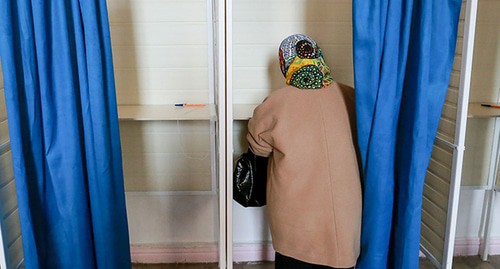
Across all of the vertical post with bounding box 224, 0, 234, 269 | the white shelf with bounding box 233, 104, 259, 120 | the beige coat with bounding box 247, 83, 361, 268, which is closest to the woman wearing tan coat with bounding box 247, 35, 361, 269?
the beige coat with bounding box 247, 83, 361, 268

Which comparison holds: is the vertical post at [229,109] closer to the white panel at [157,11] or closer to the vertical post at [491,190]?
the white panel at [157,11]

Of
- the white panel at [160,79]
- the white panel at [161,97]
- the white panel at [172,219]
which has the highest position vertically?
the white panel at [160,79]

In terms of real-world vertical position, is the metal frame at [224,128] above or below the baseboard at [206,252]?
above

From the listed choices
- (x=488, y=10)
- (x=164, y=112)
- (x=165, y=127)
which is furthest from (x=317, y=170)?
(x=488, y=10)

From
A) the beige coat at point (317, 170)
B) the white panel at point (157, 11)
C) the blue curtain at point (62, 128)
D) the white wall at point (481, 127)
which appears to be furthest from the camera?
the white wall at point (481, 127)

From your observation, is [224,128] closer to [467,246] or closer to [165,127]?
[165,127]

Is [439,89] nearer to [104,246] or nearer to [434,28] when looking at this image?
[434,28]

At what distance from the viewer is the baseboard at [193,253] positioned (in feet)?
8.80

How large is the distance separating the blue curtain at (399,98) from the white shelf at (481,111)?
676 mm

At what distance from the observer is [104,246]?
5.51 feet

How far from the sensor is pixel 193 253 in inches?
106

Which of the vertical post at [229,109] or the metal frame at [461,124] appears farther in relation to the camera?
the metal frame at [461,124]

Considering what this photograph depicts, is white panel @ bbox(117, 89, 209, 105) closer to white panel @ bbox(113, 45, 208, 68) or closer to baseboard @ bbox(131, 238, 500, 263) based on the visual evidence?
white panel @ bbox(113, 45, 208, 68)

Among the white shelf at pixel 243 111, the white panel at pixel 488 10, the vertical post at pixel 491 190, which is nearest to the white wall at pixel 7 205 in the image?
the white shelf at pixel 243 111
